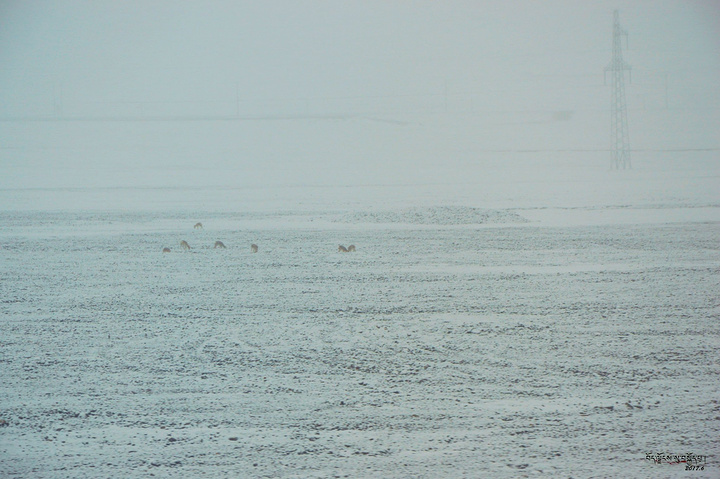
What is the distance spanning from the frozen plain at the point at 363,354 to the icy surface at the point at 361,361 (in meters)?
0.02

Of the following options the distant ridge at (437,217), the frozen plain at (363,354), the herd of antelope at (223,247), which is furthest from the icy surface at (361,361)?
the distant ridge at (437,217)

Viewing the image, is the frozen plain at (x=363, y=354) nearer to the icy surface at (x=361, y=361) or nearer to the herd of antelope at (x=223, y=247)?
the icy surface at (x=361, y=361)

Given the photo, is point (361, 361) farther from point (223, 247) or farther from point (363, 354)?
point (223, 247)

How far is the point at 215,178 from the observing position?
93.8ft

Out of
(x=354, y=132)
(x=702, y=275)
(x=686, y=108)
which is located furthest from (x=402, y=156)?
(x=702, y=275)

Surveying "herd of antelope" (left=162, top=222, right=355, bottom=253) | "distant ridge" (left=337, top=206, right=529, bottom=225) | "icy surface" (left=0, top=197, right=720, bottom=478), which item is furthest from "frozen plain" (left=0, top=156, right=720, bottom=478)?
"distant ridge" (left=337, top=206, right=529, bottom=225)

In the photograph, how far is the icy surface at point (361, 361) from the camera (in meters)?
3.31

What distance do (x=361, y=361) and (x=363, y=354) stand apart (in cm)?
17

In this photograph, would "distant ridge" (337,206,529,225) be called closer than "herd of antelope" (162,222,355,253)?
No

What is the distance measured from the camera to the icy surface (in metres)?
3.31

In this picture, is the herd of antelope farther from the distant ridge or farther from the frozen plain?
the distant ridge

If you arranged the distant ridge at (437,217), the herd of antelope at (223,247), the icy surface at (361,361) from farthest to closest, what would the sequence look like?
the distant ridge at (437,217) < the herd of antelope at (223,247) < the icy surface at (361,361)

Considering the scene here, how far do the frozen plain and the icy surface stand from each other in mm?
19

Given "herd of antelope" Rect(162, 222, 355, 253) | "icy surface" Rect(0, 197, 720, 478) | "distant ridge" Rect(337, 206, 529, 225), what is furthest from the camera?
"distant ridge" Rect(337, 206, 529, 225)
